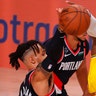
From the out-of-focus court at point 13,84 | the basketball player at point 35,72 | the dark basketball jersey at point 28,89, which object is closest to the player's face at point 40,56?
the basketball player at point 35,72

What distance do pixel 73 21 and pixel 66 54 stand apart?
0.82ft

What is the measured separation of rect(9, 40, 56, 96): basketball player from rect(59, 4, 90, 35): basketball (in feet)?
0.64

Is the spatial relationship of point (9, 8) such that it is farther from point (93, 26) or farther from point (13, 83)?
point (93, 26)

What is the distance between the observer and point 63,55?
1.86 metres

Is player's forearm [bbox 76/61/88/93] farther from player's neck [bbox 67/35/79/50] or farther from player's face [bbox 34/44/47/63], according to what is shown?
player's neck [bbox 67/35/79/50]

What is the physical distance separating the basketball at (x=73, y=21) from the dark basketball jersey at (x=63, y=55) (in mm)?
63

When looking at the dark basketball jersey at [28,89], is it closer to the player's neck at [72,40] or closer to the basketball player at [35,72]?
the basketball player at [35,72]

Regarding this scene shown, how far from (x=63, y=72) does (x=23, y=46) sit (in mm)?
258

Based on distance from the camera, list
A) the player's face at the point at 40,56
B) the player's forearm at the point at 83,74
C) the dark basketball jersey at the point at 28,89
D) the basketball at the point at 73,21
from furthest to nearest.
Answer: the player's forearm at the point at 83,74, the player's face at the point at 40,56, the dark basketball jersey at the point at 28,89, the basketball at the point at 73,21

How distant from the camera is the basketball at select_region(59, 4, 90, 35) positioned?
1661 millimetres

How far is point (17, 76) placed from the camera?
14.3 ft

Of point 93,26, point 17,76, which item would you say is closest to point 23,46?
point 93,26

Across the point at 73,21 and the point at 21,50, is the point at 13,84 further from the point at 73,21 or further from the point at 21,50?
the point at 73,21

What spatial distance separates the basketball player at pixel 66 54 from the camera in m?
1.71
